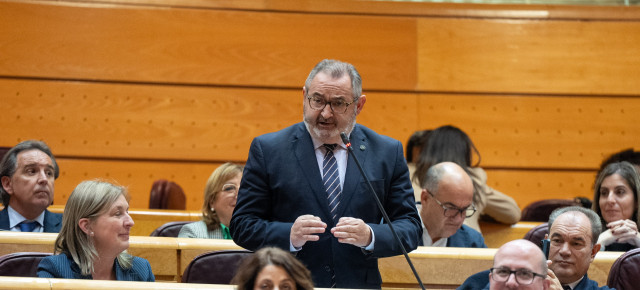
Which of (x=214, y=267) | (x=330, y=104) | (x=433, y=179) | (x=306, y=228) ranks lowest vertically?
(x=214, y=267)

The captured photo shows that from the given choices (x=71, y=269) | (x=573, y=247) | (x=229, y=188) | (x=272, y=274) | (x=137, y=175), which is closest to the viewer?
(x=272, y=274)

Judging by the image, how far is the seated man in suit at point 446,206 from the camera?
9.02 ft

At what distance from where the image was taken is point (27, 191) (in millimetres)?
2920

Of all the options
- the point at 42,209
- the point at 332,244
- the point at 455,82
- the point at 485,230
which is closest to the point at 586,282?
the point at 332,244

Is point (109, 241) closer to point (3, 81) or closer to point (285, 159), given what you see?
point (285, 159)

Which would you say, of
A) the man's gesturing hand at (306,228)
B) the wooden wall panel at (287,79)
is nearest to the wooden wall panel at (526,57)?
the wooden wall panel at (287,79)

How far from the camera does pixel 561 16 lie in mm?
4402

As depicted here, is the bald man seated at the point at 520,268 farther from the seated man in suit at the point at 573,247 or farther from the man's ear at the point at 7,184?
the man's ear at the point at 7,184

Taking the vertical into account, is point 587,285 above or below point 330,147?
below

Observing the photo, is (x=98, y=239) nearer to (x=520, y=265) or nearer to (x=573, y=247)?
(x=520, y=265)

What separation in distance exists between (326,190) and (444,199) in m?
0.93

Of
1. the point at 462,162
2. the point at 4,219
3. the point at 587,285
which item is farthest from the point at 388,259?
the point at 4,219

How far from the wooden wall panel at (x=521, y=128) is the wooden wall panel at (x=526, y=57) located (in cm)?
6

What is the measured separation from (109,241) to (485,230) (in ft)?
5.66
